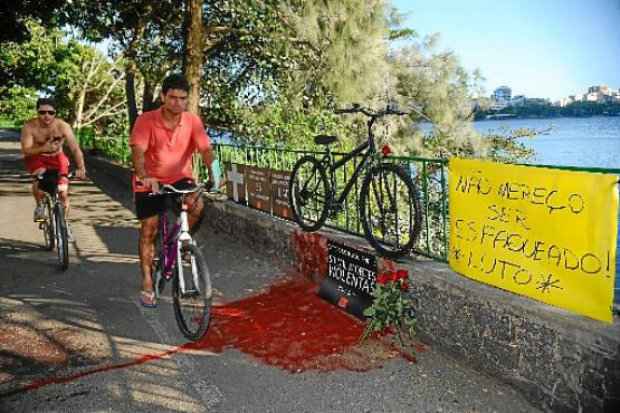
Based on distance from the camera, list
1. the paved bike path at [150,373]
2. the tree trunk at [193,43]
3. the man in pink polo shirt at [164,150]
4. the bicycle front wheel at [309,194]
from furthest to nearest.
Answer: the tree trunk at [193,43], the bicycle front wheel at [309,194], the man in pink polo shirt at [164,150], the paved bike path at [150,373]

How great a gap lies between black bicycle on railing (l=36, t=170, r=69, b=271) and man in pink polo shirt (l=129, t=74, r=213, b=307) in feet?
7.26

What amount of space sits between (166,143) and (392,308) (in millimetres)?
2539

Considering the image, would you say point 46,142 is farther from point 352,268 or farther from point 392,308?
point 392,308

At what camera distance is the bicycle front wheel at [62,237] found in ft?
22.1

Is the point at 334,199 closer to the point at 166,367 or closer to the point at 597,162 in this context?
the point at 166,367

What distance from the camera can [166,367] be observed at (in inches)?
160

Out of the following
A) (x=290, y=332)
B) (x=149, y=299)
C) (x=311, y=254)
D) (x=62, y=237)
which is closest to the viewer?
(x=290, y=332)

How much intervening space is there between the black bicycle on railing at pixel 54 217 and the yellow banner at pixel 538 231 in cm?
498

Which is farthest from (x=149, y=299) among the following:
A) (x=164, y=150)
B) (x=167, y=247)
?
(x=164, y=150)

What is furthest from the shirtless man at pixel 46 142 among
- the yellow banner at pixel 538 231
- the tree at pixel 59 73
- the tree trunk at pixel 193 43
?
the tree at pixel 59 73

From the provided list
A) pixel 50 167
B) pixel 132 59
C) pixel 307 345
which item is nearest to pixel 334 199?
pixel 307 345

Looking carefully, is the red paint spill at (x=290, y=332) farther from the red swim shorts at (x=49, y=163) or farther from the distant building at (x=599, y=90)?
the distant building at (x=599, y=90)

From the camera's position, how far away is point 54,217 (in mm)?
7094

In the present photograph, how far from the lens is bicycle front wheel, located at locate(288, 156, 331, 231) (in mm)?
6156
